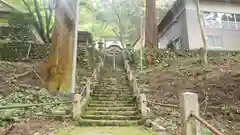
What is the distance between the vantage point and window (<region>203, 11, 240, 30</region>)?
19000 millimetres

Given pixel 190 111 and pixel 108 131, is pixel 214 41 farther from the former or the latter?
pixel 190 111

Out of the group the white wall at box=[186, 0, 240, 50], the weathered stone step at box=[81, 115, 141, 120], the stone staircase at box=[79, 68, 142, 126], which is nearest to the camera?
the stone staircase at box=[79, 68, 142, 126]

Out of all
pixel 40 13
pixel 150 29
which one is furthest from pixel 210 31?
pixel 40 13

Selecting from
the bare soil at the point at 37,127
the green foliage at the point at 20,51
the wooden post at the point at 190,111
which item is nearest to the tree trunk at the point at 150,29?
the green foliage at the point at 20,51

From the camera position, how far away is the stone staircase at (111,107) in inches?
297

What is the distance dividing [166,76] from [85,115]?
224 inches

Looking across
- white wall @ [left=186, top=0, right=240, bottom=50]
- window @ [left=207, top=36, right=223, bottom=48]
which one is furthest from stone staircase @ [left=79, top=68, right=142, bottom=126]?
window @ [left=207, top=36, right=223, bottom=48]

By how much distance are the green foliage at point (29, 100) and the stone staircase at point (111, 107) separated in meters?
1.07

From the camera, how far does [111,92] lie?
10.8m

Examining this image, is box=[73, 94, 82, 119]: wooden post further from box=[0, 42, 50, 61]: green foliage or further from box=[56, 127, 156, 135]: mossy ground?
box=[0, 42, 50, 61]: green foliage

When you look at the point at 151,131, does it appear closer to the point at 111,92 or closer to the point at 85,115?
the point at 85,115

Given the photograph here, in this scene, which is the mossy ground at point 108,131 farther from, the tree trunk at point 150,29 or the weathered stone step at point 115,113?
the tree trunk at point 150,29

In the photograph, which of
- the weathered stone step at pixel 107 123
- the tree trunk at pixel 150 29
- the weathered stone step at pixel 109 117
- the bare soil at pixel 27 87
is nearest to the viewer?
the bare soil at pixel 27 87

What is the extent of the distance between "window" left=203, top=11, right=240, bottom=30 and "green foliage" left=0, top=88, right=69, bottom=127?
49.0 feet
